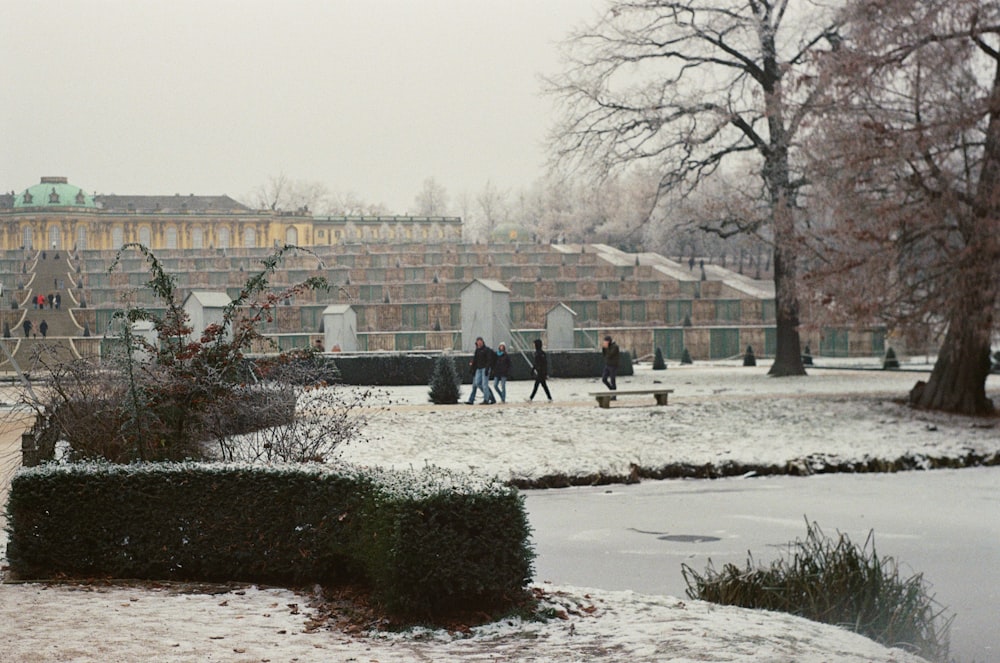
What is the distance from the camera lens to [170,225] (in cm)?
9606

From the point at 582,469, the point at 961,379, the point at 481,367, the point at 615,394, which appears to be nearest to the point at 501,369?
the point at 481,367

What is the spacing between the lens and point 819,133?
74.0 feet

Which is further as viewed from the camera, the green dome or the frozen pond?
the green dome

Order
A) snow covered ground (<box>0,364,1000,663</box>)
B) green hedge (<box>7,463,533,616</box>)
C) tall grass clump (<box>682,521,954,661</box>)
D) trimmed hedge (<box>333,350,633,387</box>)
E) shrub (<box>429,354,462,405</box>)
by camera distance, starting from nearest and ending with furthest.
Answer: snow covered ground (<box>0,364,1000,663</box>) → tall grass clump (<box>682,521,954,661</box>) → green hedge (<box>7,463,533,616</box>) → shrub (<box>429,354,462,405</box>) → trimmed hedge (<box>333,350,633,387</box>)

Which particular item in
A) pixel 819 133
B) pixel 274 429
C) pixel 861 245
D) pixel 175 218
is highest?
pixel 175 218

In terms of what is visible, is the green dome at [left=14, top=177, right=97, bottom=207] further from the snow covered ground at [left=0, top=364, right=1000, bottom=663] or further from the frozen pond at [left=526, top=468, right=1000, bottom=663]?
the frozen pond at [left=526, top=468, right=1000, bottom=663]

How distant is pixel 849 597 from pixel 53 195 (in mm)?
92749

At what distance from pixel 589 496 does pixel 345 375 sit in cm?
Answer: 1649

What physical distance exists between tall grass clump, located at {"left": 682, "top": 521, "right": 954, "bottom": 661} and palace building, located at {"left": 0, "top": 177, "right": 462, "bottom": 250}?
78.9m

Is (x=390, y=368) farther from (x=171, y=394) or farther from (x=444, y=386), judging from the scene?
(x=171, y=394)

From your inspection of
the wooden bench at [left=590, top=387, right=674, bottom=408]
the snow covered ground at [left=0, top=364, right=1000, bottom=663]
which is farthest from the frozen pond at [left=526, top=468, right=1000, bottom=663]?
the wooden bench at [left=590, top=387, right=674, bottom=408]

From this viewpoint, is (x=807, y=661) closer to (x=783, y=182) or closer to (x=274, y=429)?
(x=274, y=429)

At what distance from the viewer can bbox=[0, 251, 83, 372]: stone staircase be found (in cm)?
4381

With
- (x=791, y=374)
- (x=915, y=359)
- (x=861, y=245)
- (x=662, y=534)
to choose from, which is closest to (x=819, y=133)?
(x=861, y=245)
